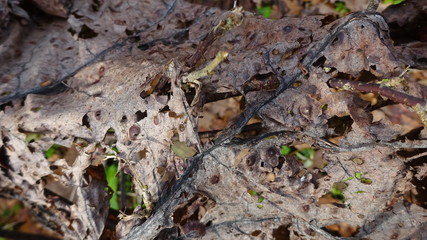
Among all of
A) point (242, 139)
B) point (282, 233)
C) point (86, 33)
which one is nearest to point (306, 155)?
point (282, 233)

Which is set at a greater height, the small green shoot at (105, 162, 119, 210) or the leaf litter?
the leaf litter

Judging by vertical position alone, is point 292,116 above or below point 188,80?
below

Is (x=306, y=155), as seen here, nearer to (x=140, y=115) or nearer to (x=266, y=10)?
(x=266, y=10)

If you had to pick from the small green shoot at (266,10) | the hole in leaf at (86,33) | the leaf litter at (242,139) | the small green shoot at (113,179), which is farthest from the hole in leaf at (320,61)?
the small green shoot at (113,179)

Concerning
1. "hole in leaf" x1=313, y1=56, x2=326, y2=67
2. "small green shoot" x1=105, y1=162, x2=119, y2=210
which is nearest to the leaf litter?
"hole in leaf" x1=313, y1=56, x2=326, y2=67

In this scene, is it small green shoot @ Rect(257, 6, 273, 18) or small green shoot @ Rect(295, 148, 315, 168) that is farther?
small green shoot @ Rect(257, 6, 273, 18)

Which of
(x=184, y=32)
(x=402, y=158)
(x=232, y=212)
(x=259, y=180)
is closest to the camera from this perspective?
(x=402, y=158)

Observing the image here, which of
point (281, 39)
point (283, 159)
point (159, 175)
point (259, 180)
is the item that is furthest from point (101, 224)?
point (281, 39)

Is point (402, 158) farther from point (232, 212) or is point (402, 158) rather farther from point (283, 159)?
point (232, 212)

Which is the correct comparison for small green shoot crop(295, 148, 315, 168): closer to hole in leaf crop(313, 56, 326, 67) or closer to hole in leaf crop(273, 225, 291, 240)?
hole in leaf crop(273, 225, 291, 240)
